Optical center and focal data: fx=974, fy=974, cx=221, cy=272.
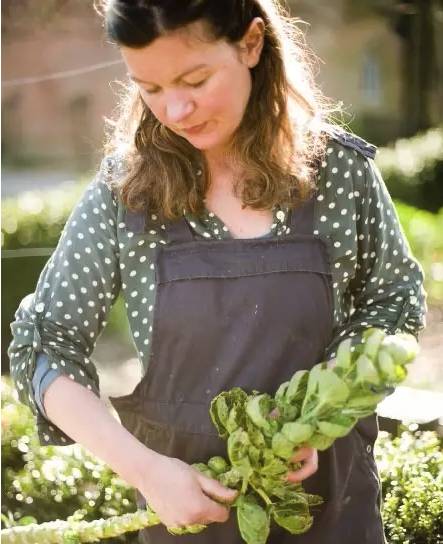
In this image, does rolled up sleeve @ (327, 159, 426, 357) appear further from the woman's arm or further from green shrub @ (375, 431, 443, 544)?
green shrub @ (375, 431, 443, 544)

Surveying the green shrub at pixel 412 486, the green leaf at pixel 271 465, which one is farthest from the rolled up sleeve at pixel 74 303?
the green shrub at pixel 412 486

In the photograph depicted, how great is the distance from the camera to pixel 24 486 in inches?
79.1

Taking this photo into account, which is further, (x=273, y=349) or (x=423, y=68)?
(x=423, y=68)

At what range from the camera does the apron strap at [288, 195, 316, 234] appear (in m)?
1.21

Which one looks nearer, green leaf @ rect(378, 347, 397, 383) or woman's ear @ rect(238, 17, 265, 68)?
green leaf @ rect(378, 347, 397, 383)

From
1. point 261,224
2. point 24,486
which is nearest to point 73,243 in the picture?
point 261,224

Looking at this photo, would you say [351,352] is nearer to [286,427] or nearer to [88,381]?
[286,427]

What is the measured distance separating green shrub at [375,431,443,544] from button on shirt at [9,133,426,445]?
0.39 m

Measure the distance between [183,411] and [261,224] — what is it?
0.84ft

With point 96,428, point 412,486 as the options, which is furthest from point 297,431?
point 412,486

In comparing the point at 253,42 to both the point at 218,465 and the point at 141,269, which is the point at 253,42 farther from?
the point at 218,465

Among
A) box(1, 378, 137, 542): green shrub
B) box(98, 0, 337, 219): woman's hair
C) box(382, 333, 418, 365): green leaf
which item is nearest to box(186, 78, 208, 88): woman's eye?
Result: box(98, 0, 337, 219): woman's hair

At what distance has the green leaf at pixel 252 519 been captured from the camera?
108 centimetres

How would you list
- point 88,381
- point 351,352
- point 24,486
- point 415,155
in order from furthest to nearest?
point 24,486 → point 415,155 → point 88,381 → point 351,352
